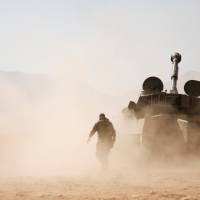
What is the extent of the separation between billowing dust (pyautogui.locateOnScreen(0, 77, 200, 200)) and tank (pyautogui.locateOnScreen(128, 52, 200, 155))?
1.26 ft

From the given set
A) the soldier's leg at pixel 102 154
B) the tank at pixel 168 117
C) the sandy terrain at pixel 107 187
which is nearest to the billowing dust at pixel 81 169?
the sandy terrain at pixel 107 187

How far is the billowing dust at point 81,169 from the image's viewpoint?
10148 millimetres

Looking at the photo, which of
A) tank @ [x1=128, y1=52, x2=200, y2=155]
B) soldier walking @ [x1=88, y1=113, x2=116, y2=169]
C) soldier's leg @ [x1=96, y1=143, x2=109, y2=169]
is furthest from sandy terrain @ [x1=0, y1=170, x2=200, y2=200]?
tank @ [x1=128, y1=52, x2=200, y2=155]

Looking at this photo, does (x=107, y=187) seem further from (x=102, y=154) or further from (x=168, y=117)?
(x=168, y=117)

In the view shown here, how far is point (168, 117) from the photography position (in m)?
17.8

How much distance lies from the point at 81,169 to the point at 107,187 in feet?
19.1

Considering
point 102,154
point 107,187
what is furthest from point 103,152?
point 107,187

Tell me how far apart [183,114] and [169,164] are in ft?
6.78

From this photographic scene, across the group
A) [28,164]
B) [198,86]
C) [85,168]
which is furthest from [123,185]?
[198,86]

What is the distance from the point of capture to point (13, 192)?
10.2 metres

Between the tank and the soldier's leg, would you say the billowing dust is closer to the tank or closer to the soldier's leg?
the soldier's leg

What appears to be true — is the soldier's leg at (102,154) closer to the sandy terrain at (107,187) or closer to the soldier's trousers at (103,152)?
the soldier's trousers at (103,152)

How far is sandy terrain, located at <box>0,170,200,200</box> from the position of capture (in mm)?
9406

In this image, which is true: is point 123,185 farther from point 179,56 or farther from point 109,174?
point 179,56
